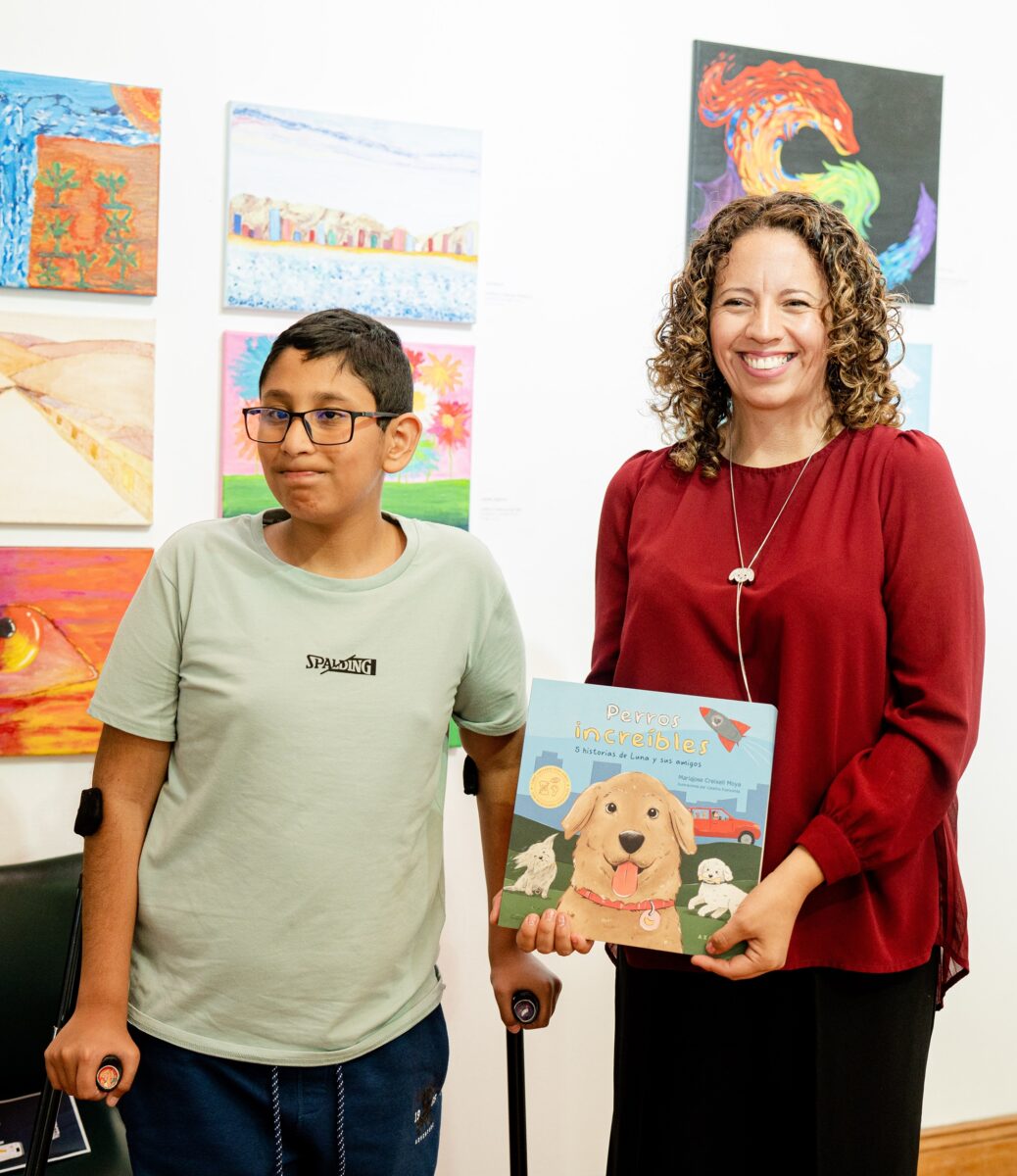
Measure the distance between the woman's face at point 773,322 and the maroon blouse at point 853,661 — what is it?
0.11m

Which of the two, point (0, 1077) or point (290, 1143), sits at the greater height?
point (290, 1143)

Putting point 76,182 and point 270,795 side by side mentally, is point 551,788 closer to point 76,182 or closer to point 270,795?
point 270,795

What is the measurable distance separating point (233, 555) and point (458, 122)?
131 centimetres

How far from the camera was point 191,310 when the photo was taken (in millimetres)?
2275

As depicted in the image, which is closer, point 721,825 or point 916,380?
point 721,825

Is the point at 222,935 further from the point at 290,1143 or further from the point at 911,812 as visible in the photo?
the point at 911,812

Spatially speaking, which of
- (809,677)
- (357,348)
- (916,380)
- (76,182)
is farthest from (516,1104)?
(916,380)

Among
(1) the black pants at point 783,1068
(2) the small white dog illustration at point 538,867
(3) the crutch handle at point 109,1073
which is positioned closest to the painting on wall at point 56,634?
(3) the crutch handle at point 109,1073

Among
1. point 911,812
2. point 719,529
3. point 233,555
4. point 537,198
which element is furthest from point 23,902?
point 537,198

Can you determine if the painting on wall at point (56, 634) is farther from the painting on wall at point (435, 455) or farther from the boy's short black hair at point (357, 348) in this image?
the boy's short black hair at point (357, 348)

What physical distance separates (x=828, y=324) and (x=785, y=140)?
3.98 ft

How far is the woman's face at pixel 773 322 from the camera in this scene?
1.61 meters

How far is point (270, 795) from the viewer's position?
1.43 m

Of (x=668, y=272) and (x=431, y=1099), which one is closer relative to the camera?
(x=431, y=1099)
